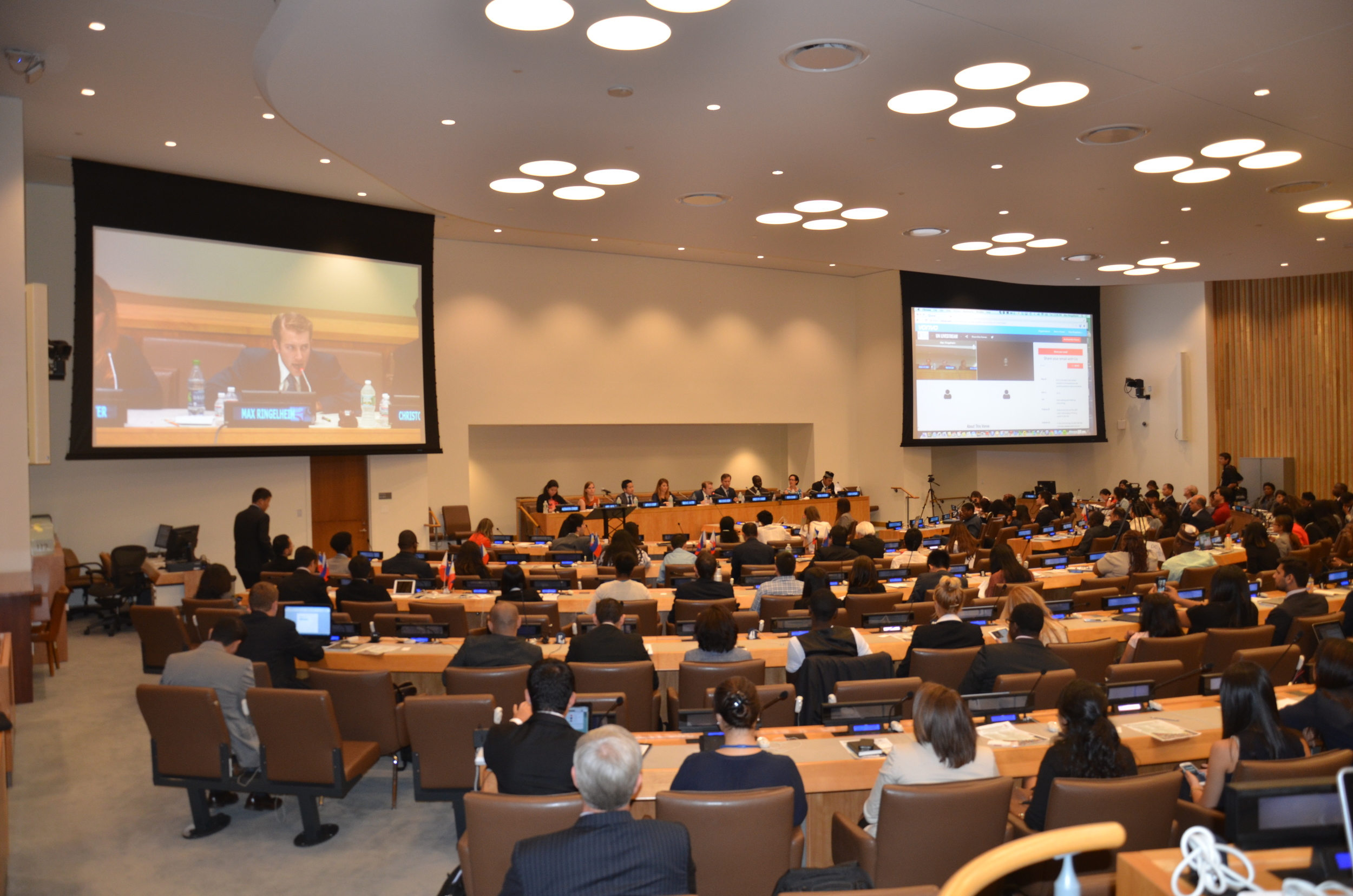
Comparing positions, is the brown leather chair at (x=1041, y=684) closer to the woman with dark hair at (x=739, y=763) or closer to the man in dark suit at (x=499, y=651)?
the woman with dark hair at (x=739, y=763)

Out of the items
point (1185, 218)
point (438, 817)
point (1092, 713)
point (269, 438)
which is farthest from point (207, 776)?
point (1185, 218)

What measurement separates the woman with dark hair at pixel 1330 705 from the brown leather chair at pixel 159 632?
23.5ft

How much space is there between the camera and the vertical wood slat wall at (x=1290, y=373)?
680 inches

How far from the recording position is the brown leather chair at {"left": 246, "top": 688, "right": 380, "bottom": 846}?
449 cm

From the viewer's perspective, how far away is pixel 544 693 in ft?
11.6

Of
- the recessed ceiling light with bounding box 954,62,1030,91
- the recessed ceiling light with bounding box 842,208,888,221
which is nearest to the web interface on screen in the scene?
the recessed ceiling light with bounding box 842,208,888,221

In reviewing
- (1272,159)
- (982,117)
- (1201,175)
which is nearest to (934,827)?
(982,117)

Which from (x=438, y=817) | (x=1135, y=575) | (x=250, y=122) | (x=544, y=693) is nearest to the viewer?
(x=544, y=693)

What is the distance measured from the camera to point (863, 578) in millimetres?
7508

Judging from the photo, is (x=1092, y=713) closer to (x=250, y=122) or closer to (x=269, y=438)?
(x=250, y=122)

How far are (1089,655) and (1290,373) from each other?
15.6m

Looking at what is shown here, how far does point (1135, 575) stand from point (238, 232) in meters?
11.3

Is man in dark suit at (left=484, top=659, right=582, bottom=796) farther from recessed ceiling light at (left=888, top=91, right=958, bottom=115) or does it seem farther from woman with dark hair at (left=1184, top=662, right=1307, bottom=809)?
recessed ceiling light at (left=888, top=91, right=958, bottom=115)

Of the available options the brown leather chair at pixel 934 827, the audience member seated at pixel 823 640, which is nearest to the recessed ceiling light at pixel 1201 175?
the audience member seated at pixel 823 640
